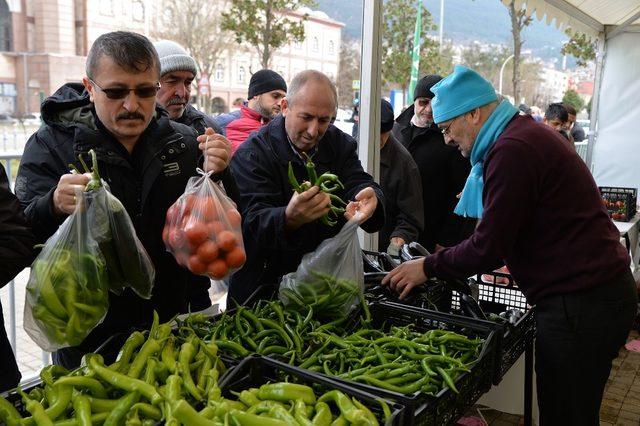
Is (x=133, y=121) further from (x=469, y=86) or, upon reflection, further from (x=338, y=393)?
(x=469, y=86)

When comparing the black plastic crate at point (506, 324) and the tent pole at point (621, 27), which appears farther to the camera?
the tent pole at point (621, 27)

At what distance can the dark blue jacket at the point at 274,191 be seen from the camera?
262 centimetres

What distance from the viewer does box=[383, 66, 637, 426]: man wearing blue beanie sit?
233cm

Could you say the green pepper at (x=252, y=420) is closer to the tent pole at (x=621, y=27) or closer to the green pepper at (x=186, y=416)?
the green pepper at (x=186, y=416)

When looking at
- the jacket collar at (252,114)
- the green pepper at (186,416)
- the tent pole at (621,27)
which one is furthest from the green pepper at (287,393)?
the tent pole at (621,27)

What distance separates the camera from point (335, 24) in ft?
22.6

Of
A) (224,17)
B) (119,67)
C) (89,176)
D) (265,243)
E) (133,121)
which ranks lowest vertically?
(265,243)

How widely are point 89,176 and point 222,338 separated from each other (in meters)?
0.73

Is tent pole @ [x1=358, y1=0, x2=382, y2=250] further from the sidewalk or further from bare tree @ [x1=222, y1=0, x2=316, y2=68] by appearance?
the sidewalk

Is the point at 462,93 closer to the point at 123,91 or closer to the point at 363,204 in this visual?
the point at 363,204

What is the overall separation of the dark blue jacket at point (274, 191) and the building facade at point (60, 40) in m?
3.76

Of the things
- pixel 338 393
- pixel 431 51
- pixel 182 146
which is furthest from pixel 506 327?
pixel 431 51

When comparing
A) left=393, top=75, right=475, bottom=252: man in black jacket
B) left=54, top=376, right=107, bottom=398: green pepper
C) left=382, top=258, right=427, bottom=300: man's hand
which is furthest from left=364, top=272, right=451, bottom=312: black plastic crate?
left=393, top=75, right=475, bottom=252: man in black jacket

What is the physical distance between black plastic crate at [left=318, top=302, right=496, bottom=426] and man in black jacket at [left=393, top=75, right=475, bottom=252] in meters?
2.21
